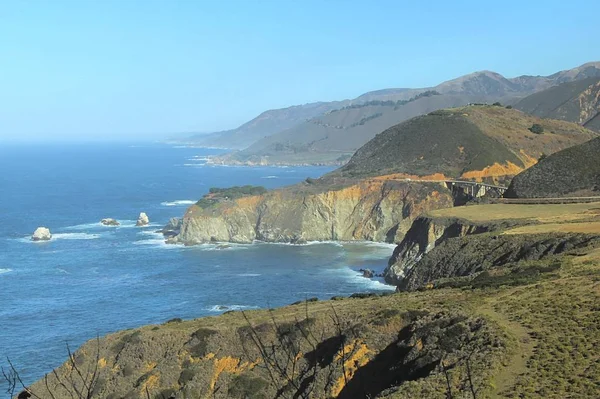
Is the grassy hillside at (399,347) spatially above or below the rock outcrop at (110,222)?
above

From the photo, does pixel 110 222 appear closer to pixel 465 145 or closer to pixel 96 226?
pixel 96 226

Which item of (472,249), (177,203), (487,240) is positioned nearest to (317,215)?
(177,203)

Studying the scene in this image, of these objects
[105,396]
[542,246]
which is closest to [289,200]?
[542,246]

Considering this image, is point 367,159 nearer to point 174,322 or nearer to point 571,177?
point 571,177

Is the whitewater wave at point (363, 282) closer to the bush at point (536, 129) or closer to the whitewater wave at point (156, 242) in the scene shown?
the whitewater wave at point (156, 242)

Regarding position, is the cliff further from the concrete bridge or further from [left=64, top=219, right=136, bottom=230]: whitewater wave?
[left=64, top=219, right=136, bottom=230]: whitewater wave

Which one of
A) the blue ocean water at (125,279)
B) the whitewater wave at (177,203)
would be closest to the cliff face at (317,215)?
the blue ocean water at (125,279)
